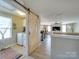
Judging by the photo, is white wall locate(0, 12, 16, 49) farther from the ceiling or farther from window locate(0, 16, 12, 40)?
the ceiling

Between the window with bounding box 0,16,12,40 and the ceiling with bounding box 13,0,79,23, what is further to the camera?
the window with bounding box 0,16,12,40

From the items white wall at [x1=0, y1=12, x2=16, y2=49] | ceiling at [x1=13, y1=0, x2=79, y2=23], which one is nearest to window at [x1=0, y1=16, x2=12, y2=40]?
white wall at [x1=0, y1=12, x2=16, y2=49]

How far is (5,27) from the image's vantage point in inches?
210

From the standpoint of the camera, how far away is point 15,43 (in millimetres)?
6070

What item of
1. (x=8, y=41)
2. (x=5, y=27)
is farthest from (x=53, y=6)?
(x=8, y=41)

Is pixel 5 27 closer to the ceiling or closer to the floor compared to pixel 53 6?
closer to the floor

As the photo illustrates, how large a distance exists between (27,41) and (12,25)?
8.11ft

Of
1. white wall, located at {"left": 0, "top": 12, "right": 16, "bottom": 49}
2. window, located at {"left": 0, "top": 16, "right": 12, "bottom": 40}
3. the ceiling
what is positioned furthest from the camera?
window, located at {"left": 0, "top": 16, "right": 12, "bottom": 40}

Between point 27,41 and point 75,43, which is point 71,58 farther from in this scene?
point 27,41

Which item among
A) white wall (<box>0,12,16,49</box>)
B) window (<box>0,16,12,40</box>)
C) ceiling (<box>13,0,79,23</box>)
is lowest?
white wall (<box>0,12,16,49</box>)

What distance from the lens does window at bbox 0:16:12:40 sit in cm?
501

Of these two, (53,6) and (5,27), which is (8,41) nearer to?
(5,27)

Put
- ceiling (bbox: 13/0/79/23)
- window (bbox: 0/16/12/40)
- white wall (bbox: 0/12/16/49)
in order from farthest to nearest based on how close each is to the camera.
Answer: window (bbox: 0/16/12/40) → white wall (bbox: 0/12/16/49) → ceiling (bbox: 13/0/79/23)

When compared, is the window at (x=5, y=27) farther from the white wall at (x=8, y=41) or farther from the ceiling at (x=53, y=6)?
the ceiling at (x=53, y=6)
